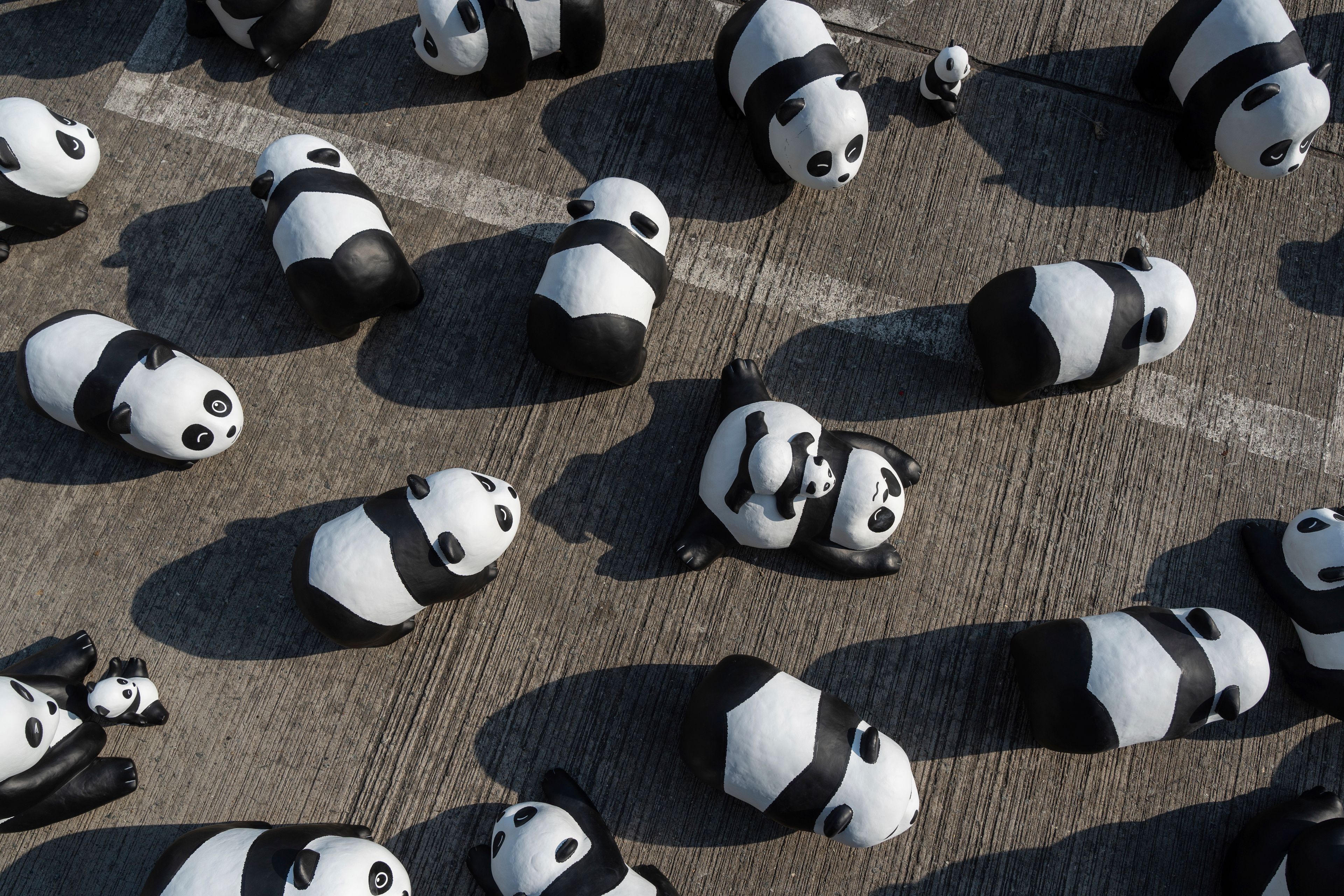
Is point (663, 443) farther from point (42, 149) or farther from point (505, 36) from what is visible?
point (42, 149)

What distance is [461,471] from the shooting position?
149 inches

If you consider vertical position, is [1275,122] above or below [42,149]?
below

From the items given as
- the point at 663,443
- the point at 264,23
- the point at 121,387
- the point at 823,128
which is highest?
the point at 264,23

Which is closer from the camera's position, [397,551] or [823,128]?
[397,551]

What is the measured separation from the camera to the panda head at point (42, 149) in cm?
410

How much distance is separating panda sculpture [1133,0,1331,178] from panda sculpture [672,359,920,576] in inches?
94.4

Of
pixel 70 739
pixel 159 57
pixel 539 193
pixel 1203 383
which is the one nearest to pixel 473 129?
pixel 539 193

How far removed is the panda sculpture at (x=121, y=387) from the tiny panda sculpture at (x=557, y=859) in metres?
2.30

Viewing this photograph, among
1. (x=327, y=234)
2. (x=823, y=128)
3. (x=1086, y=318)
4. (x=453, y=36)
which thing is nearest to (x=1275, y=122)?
(x=1086, y=318)

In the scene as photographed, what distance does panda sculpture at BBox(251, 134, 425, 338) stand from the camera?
3.95 meters

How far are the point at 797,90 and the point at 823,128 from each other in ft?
0.75

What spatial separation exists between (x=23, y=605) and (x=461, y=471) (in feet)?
7.81

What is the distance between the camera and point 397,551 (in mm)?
3641

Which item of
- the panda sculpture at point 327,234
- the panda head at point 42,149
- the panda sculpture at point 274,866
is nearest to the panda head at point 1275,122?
the panda sculpture at point 327,234
